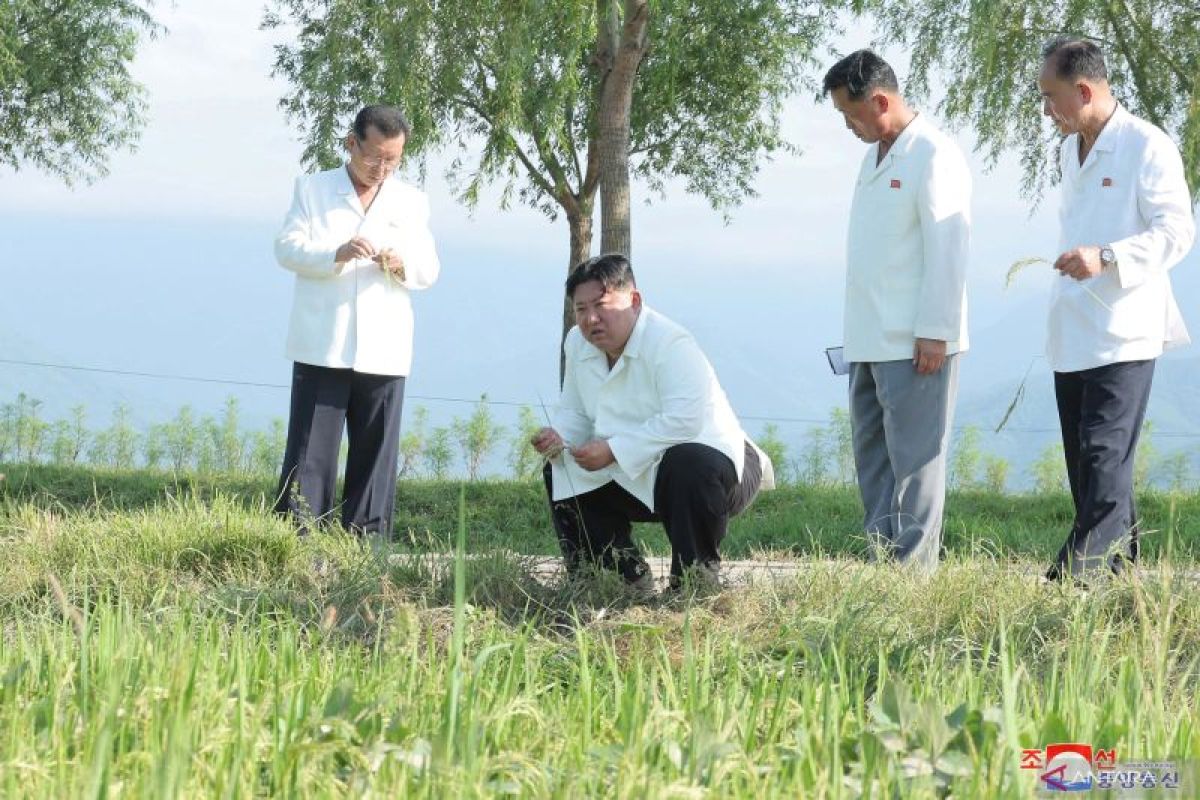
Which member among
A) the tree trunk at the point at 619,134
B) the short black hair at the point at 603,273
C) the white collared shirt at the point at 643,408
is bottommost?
the white collared shirt at the point at 643,408

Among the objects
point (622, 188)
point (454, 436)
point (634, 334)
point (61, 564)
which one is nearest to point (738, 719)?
point (634, 334)

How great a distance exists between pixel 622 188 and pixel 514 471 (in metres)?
2.56

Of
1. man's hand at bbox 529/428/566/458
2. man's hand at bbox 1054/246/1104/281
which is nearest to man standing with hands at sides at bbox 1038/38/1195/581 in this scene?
man's hand at bbox 1054/246/1104/281

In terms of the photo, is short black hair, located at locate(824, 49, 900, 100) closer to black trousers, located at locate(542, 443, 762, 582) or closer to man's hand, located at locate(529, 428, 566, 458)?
black trousers, located at locate(542, 443, 762, 582)

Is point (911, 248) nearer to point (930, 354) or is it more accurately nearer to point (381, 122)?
point (930, 354)

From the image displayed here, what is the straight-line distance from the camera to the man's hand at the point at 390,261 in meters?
5.72

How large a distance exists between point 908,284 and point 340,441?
239 cm

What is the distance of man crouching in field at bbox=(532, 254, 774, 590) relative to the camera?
4.52 meters

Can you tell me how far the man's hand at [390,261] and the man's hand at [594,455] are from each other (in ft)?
4.82

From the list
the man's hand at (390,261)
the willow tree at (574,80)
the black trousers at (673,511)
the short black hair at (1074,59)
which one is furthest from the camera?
the willow tree at (574,80)

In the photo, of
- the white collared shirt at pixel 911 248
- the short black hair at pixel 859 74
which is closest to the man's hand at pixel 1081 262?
the white collared shirt at pixel 911 248

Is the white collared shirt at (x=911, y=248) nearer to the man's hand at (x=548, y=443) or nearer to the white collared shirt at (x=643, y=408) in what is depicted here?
the white collared shirt at (x=643, y=408)

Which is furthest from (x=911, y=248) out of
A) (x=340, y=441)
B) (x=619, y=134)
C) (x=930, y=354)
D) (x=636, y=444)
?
(x=619, y=134)

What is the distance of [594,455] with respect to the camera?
180 inches
